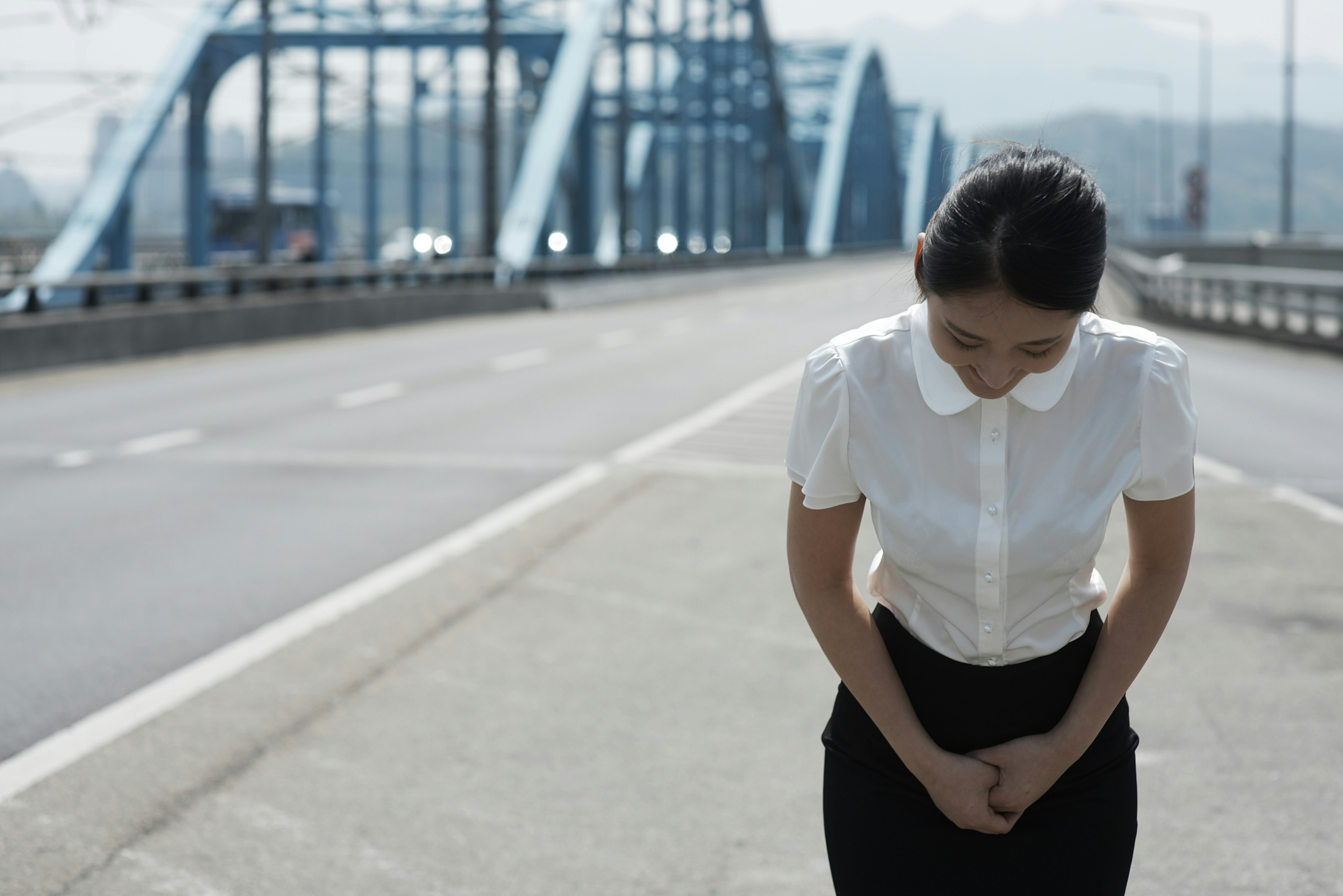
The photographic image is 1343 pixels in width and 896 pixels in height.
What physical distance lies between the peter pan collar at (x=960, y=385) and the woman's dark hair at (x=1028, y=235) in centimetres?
9

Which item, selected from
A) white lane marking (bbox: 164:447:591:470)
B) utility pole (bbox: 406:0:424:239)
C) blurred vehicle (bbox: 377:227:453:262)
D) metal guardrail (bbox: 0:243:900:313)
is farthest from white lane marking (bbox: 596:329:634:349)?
utility pole (bbox: 406:0:424:239)

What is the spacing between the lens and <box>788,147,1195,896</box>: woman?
1.78 m

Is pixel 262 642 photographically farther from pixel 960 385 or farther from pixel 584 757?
pixel 960 385

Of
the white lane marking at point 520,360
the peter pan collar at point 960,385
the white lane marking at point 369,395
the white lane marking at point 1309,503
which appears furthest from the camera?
the white lane marking at point 520,360

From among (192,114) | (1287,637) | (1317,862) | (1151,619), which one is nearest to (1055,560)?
(1151,619)

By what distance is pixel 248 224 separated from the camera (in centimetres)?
5034

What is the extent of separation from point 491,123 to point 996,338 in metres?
34.3

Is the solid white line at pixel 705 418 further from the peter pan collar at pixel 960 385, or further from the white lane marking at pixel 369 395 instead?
the peter pan collar at pixel 960 385

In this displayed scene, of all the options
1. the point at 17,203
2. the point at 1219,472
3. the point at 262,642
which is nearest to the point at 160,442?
the point at 262,642

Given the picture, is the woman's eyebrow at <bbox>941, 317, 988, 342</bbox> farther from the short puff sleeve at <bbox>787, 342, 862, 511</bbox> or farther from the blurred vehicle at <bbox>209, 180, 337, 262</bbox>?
the blurred vehicle at <bbox>209, 180, 337, 262</bbox>

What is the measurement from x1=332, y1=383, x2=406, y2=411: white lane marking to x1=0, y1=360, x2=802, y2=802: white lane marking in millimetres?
4546

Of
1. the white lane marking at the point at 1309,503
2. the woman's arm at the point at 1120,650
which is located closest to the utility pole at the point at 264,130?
the white lane marking at the point at 1309,503

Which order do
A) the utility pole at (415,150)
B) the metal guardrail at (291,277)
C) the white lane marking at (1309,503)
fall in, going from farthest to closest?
1. the utility pole at (415,150)
2. the metal guardrail at (291,277)
3. the white lane marking at (1309,503)

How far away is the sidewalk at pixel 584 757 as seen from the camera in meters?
3.50
